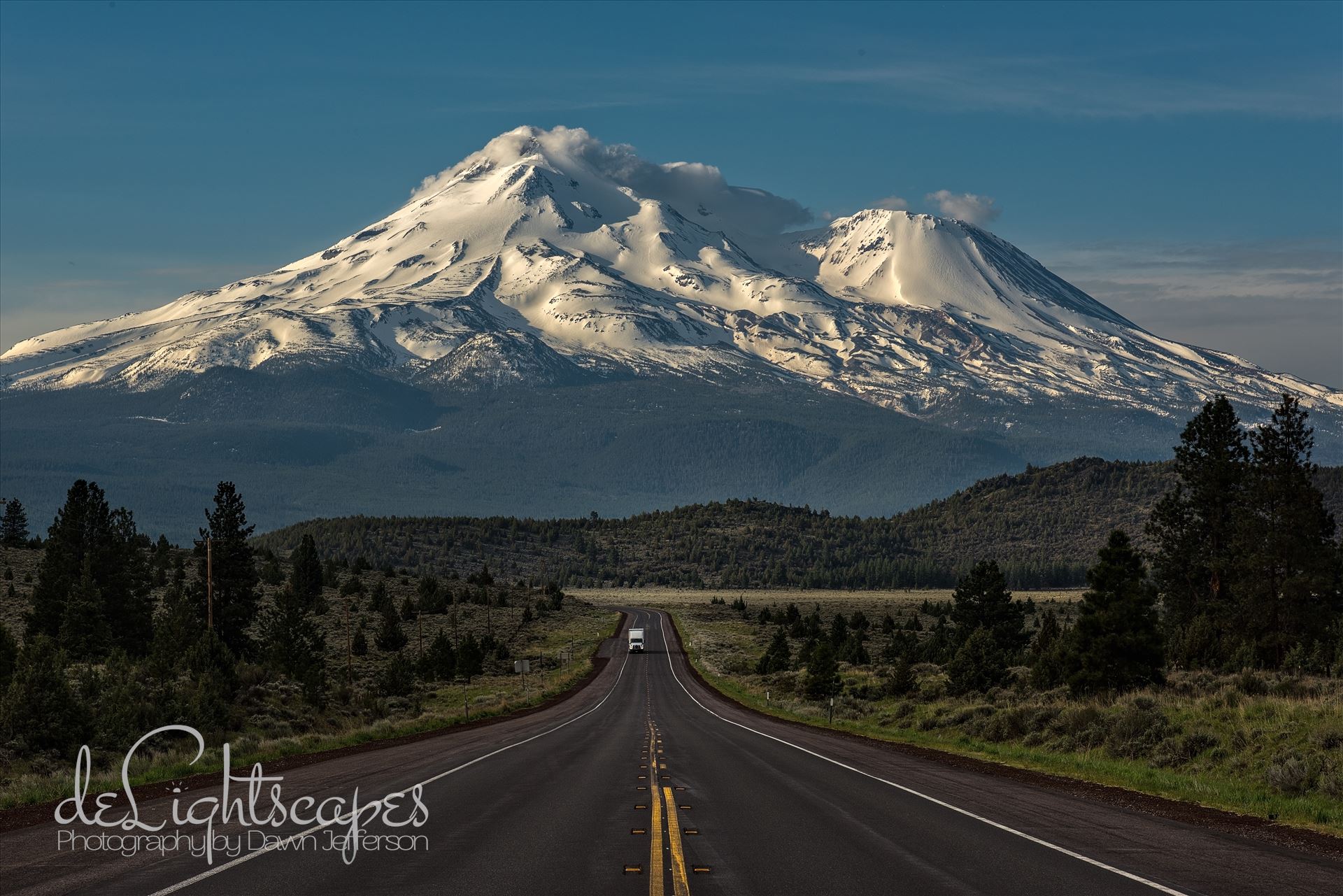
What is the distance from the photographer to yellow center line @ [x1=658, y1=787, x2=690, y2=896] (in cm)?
1299

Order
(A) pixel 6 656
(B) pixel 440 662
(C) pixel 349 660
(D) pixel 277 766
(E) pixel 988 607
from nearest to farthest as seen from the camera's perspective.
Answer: (D) pixel 277 766
(A) pixel 6 656
(C) pixel 349 660
(E) pixel 988 607
(B) pixel 440 662

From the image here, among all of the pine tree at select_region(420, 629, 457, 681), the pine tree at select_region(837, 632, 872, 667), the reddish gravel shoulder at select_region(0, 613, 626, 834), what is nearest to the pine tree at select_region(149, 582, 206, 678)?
the reddish gravel shoulder at select_region(0, 613, 626, 834)

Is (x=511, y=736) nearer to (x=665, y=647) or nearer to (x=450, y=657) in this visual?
(x=450, y=657)

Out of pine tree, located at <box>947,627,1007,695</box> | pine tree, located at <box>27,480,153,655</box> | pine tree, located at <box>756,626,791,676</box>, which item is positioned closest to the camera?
pine tree, located at <box>947,627,1007,695</box>

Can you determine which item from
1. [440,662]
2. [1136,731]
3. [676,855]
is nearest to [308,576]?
[440,662]

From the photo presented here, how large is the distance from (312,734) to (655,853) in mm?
24364

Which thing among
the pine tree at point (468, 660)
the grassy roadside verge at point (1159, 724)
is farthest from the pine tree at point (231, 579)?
the grassy roadside verge at point (1159, 724)

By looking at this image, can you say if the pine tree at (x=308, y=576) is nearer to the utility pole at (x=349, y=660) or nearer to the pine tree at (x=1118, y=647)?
the utility pole at (x=349, y=660)

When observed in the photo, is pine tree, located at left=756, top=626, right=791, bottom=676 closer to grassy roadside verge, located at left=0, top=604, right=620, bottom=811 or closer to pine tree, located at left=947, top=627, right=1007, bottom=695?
grassy roadside verge, located at left=0, top=604, right=620, bottom=811

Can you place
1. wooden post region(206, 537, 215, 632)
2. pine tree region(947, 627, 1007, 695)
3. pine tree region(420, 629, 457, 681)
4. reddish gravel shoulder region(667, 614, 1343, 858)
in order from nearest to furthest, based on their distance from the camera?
reddish gravel shoulder region(667, 614, 1343, 858)
pine tree region(947, 627, 1007, 695)
wooden post region(206, 537, 215, 632)
pine tree region(420, 629, 457, 681)

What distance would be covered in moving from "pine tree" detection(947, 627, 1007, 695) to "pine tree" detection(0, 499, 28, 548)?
9151 centimetres

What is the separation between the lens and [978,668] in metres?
47.2

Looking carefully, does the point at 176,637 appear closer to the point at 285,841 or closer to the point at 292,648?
the point at 292,648

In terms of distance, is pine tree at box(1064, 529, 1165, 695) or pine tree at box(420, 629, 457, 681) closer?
pine tree at box(1064, 529, 1165, 695)
